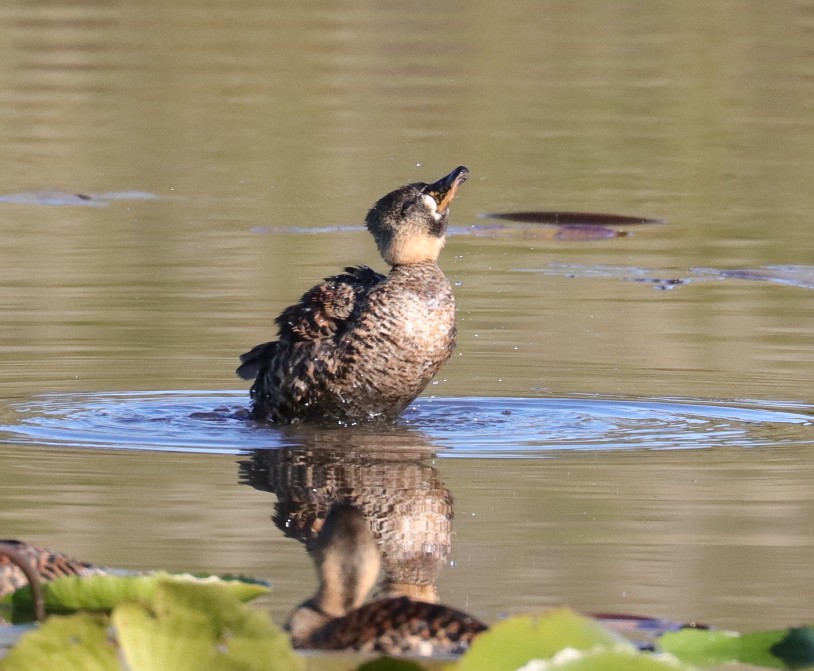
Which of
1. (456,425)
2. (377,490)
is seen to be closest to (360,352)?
(456,425)

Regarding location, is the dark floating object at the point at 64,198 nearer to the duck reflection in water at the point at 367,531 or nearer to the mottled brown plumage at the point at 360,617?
the duck reflection in water at the point at 367,531

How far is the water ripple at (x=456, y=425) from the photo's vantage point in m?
7.32

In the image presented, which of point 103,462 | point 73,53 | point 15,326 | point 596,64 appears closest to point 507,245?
point 15,326

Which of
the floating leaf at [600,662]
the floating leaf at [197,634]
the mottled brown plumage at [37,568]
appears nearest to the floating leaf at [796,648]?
the floating leaf at [600,662]

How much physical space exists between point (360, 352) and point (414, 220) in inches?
27.4

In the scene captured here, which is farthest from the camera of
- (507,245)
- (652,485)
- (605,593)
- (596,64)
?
(596,64)

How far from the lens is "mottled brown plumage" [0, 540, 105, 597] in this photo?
14.2 ft

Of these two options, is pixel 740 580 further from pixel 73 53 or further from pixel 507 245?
pixel 73 53

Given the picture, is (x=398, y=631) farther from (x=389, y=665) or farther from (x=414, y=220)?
(x=414, y=220)

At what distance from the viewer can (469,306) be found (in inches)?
411

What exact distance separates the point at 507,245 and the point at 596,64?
37.6ft

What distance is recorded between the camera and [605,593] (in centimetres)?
495

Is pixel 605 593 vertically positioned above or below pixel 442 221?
below

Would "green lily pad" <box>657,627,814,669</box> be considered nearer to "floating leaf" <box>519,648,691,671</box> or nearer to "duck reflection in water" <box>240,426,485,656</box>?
"duck reflection in water" <box>240,426,485,656</box>
